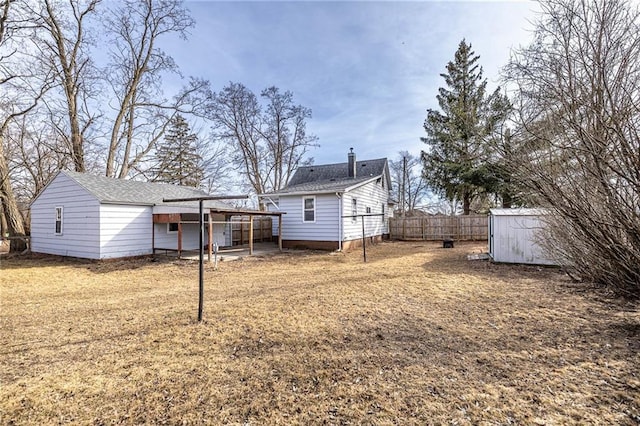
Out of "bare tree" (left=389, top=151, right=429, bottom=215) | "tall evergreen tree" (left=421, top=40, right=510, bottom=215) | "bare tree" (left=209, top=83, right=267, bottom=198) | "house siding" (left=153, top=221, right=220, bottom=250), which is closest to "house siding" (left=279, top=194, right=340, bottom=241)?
"house siding" (left=153, top=221, right=220, bottom=250)

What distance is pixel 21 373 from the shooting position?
2.99 m

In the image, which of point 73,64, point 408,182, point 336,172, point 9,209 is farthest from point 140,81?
point 408,182

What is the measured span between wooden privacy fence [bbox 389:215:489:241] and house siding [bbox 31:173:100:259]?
17.2 meters

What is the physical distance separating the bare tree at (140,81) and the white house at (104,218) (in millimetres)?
6068

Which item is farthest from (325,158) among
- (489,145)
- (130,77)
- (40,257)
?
(489,145)

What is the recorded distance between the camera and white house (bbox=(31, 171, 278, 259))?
10820 mm

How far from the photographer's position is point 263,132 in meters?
25.7

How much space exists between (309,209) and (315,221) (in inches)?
29.2

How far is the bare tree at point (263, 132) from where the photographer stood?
24.7 meters

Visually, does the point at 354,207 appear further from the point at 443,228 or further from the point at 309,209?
the point at 443,228

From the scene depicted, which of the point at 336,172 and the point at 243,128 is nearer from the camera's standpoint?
the point at 336,172

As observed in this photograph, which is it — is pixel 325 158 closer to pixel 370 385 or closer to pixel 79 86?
pixel 79 86

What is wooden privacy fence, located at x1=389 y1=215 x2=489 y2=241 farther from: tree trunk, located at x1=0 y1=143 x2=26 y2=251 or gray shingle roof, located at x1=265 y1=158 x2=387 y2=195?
tree trunk, located at x1=0 y1=143 x2=26 y2=251

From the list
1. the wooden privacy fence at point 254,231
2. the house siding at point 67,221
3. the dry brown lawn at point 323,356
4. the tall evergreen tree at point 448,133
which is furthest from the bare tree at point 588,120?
the tall evergreen tree at point 448,133
